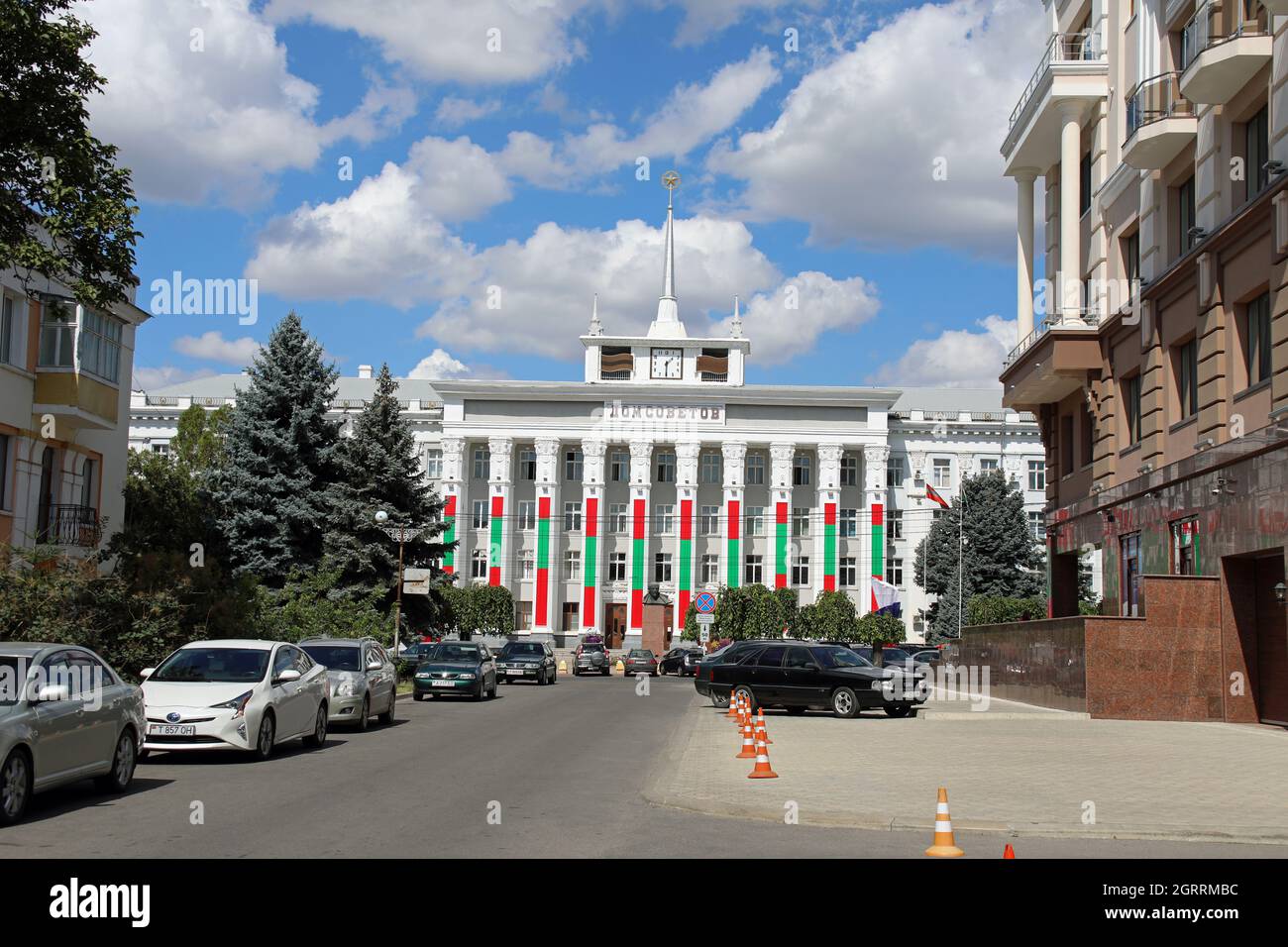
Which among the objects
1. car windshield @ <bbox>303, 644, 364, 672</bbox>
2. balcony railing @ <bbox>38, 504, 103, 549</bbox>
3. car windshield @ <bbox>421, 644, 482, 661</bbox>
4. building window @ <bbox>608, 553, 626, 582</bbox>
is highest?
building window @ <bbox>608, 553, 626, 582</bbox>

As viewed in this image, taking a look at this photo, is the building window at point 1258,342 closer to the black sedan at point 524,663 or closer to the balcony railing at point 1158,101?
the balcony railing at point 1158,101

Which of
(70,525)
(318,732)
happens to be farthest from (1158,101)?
(70,525)

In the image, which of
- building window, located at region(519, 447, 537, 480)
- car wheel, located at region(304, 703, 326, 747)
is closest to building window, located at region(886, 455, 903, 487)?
building window, located at region(519, 447, 537, 480)

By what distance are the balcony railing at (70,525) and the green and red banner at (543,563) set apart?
175ft

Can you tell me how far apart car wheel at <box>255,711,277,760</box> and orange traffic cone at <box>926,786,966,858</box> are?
32.8 feet

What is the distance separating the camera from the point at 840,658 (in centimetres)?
2834

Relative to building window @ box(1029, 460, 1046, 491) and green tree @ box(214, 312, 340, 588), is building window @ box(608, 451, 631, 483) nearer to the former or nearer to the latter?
building window @ box(1029, 460, 1046, 491)

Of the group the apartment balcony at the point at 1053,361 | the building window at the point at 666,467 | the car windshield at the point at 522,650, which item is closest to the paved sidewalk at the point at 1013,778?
the apartment balcony at the point at 1053,361

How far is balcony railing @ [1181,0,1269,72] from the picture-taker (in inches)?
930

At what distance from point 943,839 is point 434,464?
87.3 meters

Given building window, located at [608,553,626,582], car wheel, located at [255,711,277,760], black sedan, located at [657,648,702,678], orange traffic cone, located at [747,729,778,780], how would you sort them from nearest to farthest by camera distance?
1. orange traffic cone, located at [747,729,778,780]
2. car wheel, located at [255,711,277,760]
3. black sedan, located at [657,648,702,678]
4. building window, located at [608,553,626,582]

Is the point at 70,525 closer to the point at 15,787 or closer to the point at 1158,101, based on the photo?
the point at 15,787

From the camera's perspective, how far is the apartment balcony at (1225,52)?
2341 centimetres
